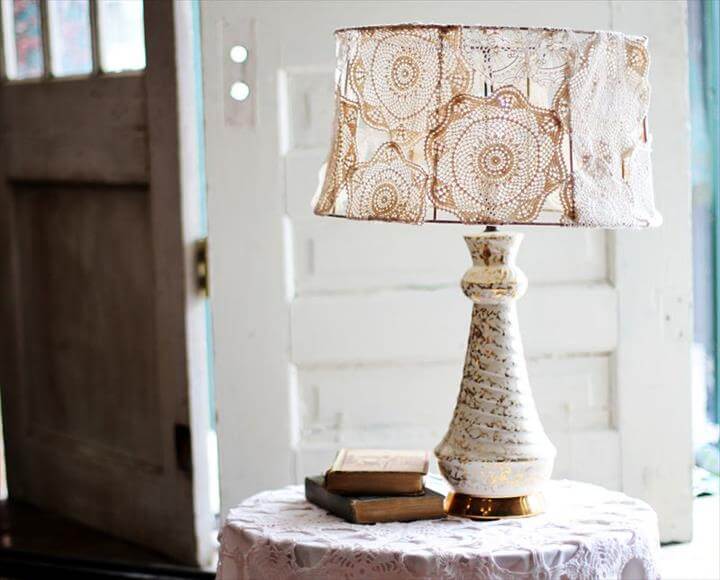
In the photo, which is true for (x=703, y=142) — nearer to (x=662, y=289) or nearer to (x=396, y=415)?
(x=662, y=289)

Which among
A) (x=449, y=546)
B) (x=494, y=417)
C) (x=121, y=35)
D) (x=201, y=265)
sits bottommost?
(x=449, y=546)

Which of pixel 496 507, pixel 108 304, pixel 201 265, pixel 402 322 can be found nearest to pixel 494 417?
pixel 496 507

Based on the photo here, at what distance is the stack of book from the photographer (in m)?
1.58

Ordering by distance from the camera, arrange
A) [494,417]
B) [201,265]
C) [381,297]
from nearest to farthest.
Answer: [494,417]
[381,297]
[201,265]

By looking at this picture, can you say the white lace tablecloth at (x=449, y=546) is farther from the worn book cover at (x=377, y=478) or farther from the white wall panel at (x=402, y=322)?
the white wall panel at (x=402, y=322)

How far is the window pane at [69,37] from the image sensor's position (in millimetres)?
2725

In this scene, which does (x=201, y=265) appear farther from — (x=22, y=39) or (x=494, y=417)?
(x=494, y=417)

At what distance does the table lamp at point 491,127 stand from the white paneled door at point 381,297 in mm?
774

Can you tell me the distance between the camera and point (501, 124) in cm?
142

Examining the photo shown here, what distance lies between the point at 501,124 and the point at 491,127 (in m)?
0.01

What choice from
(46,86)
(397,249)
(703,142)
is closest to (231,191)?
(397,249)

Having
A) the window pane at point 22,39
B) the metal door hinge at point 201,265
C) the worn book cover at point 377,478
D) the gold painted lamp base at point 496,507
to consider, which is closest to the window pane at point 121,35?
the window pane at point 22,39

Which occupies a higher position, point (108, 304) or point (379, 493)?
point (108, 304)

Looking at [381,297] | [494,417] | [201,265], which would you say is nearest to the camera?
[494,417]
